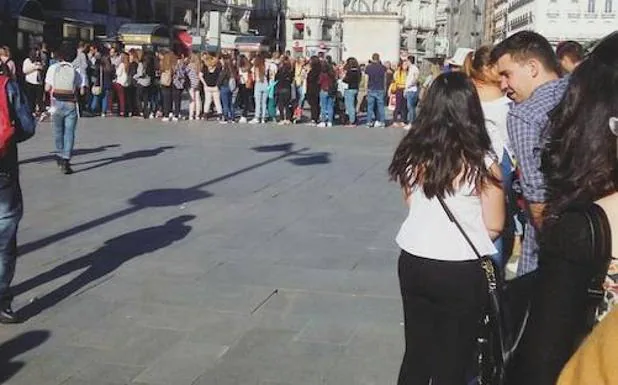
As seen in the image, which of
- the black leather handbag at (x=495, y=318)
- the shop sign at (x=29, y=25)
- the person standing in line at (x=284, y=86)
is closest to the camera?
the black leather handbag at (x=495, y=318)

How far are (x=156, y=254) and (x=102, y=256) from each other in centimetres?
47

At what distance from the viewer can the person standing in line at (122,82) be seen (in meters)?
23.5

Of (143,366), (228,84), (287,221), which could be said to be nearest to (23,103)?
(143,366)

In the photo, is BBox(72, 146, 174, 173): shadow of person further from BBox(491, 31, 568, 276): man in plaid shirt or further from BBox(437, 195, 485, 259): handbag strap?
BBox(491, 31, 568, 276): man in plaid shirt

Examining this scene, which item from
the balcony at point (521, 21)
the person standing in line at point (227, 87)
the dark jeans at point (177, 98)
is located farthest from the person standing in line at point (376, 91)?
the balcony at point (521, 21)

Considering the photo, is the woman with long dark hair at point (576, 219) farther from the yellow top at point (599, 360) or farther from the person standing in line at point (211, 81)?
the person standing in line at point (211, 81)

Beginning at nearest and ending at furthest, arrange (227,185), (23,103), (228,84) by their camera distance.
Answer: (23,103) < (227,185) < (228,84)

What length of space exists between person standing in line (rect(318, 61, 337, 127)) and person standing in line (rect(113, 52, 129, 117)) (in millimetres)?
5121

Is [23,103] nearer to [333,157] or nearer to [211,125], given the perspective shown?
[333,157]

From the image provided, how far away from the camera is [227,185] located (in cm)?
1217

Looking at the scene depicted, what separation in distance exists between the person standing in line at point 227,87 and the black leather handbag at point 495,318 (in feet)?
65.0

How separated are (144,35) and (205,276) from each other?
97.7 ft

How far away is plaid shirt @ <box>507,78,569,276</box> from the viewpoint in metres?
3.57

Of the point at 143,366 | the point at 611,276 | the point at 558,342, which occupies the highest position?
the point at 611,276
